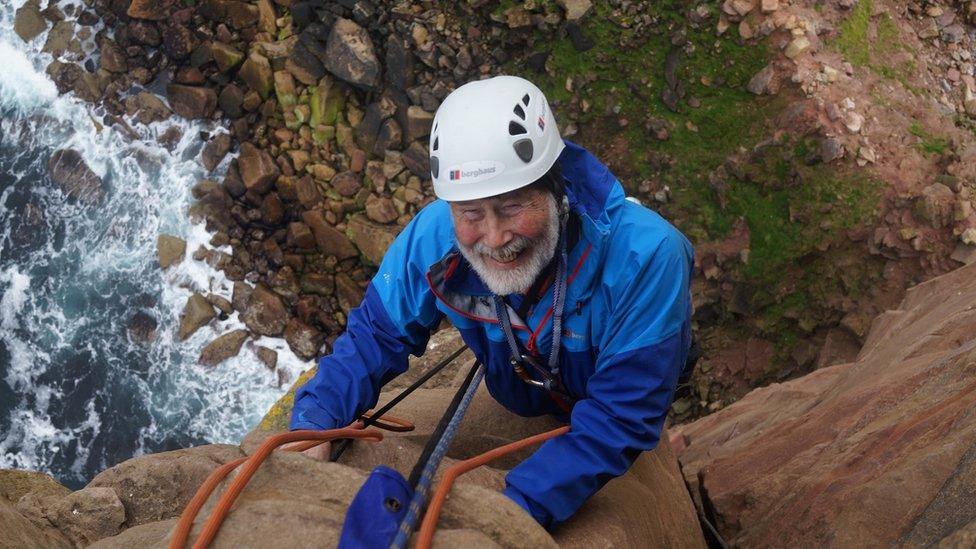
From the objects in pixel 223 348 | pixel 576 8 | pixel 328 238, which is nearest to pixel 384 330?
pixel 576 8

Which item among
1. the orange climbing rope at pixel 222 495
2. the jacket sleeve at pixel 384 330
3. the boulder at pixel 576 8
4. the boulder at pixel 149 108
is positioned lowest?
the boulder at pixel 149 108

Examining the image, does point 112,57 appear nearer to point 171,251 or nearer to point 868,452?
point 171,251

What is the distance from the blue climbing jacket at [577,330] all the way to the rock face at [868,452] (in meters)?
0.97

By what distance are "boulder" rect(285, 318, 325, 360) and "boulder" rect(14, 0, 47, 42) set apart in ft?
26.6

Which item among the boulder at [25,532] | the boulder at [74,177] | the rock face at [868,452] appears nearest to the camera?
the boulder at [25,532]

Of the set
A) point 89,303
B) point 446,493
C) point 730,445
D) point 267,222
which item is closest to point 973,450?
point 446,493

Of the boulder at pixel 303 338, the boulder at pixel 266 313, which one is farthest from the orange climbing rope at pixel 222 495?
the boulder at pixel 266 313

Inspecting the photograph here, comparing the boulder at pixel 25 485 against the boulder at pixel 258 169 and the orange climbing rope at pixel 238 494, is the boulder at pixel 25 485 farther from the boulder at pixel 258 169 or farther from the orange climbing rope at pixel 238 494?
the boulder at pixel 258 169

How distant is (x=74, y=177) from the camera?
1500cm

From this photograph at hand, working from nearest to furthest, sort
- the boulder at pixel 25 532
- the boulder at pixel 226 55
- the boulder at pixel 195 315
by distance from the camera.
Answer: the boulder at pixel 25 532 < the boulder at pixel 195 315 < the boulder at pixel 226 55

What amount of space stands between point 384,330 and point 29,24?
15693mm

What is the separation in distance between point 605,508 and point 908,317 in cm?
473

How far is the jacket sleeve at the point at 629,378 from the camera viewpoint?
9.68 ft

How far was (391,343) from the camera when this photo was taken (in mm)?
3562
